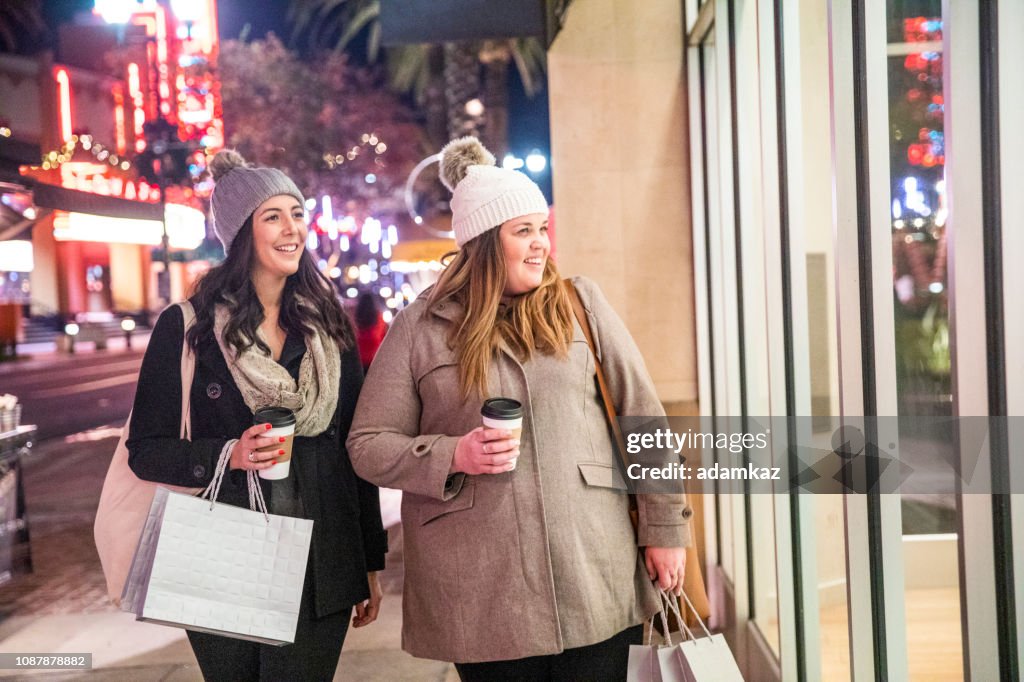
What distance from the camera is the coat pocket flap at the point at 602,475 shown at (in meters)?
2.10

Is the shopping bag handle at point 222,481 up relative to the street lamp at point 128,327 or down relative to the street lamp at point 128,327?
down

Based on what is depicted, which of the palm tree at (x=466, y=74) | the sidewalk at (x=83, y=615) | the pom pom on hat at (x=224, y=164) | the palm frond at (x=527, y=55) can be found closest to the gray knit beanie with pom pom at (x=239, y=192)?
the pom pom on hat at (x=224, y=164)

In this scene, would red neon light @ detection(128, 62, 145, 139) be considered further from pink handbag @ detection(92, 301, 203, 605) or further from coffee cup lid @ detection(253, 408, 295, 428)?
coffee cup lid @ detection(253, 408, 295, 428)

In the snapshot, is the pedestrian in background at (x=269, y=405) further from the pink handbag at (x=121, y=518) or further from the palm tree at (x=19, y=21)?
the palm tree at (x=19, y=21)

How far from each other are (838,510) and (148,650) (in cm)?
348

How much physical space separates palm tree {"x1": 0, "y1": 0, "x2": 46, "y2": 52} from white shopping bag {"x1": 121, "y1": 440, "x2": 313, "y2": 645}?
9.26 feet

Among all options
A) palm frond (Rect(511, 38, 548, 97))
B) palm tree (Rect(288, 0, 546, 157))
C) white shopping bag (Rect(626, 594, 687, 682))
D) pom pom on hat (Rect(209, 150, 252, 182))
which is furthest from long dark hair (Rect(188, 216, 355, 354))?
palm frond (Rect(511, 38, 548, 97))

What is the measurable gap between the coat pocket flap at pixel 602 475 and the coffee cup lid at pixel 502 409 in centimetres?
27

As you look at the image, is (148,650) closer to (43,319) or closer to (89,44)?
(43,319)

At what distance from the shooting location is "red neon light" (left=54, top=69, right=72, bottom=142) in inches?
154

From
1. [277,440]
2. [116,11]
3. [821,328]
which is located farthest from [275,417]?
[821,328]

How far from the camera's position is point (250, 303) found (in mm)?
2516

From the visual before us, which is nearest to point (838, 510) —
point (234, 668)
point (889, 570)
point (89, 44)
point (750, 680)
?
point (750, 680)

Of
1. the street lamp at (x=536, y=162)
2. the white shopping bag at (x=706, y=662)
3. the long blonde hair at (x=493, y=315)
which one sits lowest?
the white shopping bag at (x=706, y=662)
